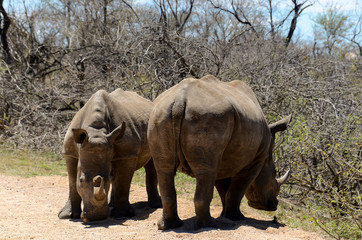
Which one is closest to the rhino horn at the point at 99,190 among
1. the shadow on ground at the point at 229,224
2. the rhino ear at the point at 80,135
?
the rhino ear at the point at 80,135

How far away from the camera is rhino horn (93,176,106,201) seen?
616 cm

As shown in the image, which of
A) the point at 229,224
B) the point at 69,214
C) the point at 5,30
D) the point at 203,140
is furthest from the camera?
the point at 5,30

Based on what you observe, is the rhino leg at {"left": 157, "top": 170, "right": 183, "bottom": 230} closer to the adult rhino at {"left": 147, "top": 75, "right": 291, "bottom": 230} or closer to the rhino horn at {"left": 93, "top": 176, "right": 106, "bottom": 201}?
the adult rhino at {"left": 147, "top": 75, "right": 291, "bottom": 230}

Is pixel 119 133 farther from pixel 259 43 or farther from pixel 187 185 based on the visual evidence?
pixel 259 43

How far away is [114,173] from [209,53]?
6.01 m

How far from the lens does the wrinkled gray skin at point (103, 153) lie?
634 cm

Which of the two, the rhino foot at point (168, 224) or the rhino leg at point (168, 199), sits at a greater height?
the rhino leg at point (168, 199)

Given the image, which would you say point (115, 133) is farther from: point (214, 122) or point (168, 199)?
point (214, 122)

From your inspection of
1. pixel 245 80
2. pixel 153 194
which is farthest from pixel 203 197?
pixel 245 80

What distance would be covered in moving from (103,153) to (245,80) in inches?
225

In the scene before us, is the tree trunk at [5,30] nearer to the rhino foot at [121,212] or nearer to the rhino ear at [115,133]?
the rhino foot at [121,212]

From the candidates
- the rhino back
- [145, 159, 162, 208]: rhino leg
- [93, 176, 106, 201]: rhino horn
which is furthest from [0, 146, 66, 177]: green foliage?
the rhino back

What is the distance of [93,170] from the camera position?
6.38 metres

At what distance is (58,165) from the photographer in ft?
40.2
